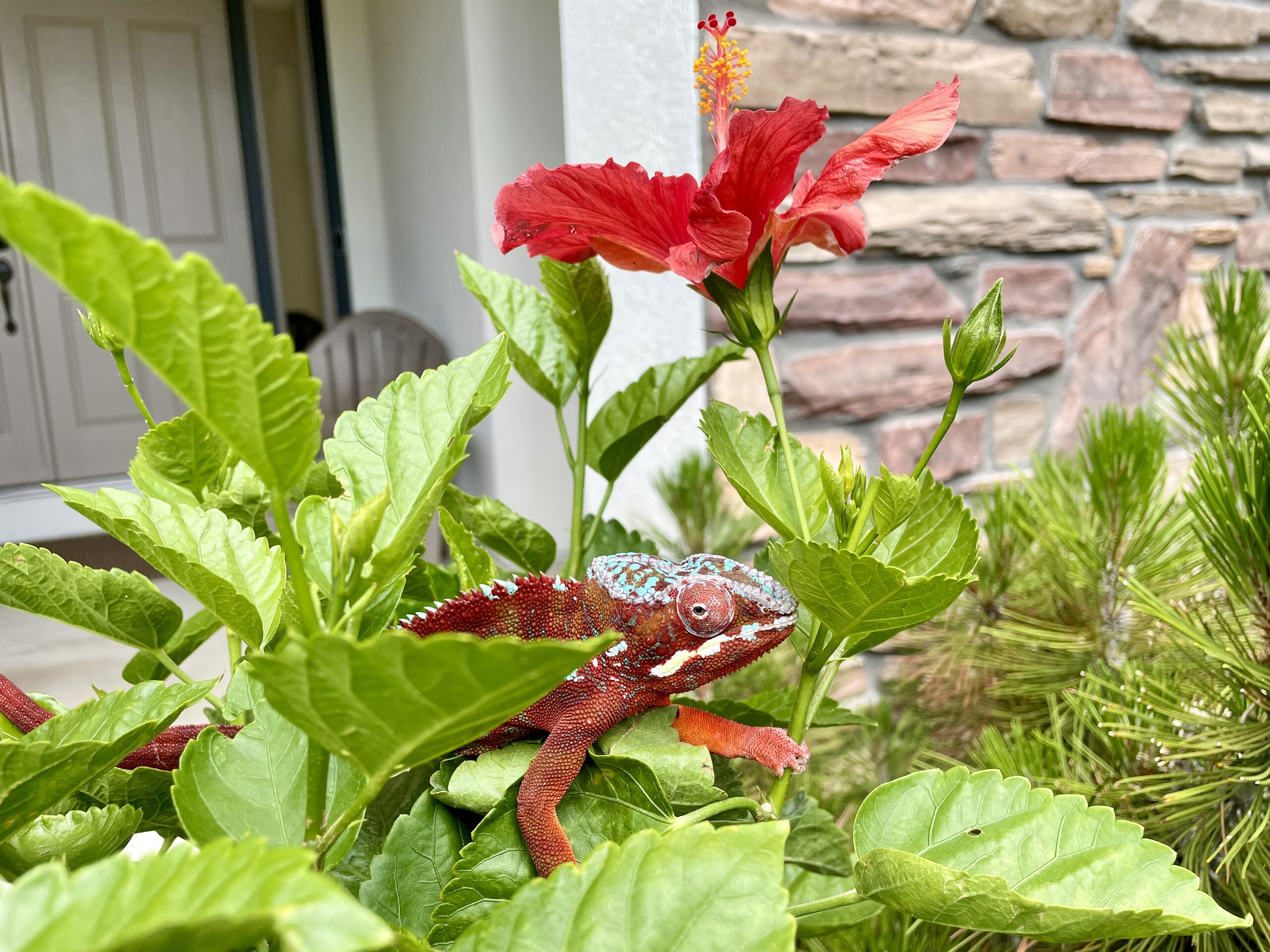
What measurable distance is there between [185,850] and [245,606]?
0.34 feet

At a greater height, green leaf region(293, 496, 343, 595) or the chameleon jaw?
green leaf region(293, 496, 343, 595)

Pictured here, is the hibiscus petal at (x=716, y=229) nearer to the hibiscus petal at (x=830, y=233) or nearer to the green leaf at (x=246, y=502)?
the hibiscus petal at (x=830, y=233)

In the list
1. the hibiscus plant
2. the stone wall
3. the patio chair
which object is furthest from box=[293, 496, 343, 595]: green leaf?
the patio chair

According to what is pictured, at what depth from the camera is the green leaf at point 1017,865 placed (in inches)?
9.6

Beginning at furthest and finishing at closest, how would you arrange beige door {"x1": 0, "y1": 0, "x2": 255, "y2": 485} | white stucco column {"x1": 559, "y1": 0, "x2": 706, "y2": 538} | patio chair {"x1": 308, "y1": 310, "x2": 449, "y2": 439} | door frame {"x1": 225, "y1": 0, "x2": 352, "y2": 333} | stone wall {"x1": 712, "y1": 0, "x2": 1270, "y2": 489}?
door frame {"x1": 225, "y1": 0, "x2": 352, "y2": 333}
beige door {"x1": 0, "y1": 0, "x2": 255, "y2": 485}
patio chair {"x1": 308, "y1": 310, "x2": 449, "y2": 439}
stone wall {"x1": 712, "y1": 0, "x2": 1270, "y2": 489}
white stucco column {"x1": 559, "y1": 0, "x2": 706, "y2": 538}

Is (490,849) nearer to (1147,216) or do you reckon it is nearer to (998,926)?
(998,926)

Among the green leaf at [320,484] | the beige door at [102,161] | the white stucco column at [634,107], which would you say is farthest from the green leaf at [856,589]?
the beige door at [102,161]

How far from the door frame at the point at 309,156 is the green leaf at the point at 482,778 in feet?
9.61

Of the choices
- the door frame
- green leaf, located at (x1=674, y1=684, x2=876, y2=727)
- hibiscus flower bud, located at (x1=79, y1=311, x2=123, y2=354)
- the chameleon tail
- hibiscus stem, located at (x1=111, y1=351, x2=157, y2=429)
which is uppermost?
the door frame

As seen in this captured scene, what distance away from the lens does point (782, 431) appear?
0.34m

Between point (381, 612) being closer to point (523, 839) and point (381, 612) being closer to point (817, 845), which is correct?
point (523, 839)

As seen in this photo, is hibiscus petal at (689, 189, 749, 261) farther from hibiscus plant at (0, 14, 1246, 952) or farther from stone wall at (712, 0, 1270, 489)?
stone wall at (712, 0, 1270, 489)

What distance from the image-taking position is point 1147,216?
1495mm

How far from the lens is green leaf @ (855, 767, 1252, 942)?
244 mm
